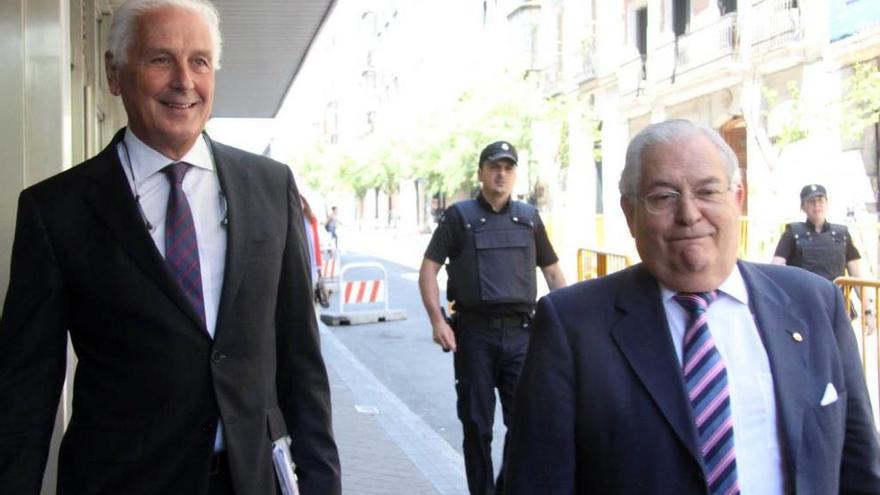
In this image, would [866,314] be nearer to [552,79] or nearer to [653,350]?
[653,350]

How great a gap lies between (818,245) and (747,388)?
317 inches

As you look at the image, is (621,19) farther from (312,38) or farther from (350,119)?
(350,119)

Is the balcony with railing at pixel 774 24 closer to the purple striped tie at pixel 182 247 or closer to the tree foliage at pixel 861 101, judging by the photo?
the tree foliage at pixel 861 101

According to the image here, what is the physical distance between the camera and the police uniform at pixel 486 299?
609cm

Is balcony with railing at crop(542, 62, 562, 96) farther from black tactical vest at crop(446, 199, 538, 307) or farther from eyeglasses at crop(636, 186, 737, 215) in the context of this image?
eyeglasses at crop(636, 186, 737, 215)

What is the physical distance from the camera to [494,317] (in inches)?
246

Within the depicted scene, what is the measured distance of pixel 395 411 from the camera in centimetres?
979

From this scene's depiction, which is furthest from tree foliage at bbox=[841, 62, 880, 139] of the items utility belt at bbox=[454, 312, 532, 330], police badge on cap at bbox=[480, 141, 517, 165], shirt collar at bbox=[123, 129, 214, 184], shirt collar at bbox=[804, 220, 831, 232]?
shirt collar at bbox=[123, 129, 214, 184]

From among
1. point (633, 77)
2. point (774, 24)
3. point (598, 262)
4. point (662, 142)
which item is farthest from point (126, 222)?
point (633, 77)

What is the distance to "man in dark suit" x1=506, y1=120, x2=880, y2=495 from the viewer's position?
2221 millimetres

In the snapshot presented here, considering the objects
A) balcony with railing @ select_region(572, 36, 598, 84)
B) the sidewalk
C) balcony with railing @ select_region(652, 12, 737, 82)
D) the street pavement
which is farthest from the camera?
balcony with railing @ select_region(572, 36, 598, 84)

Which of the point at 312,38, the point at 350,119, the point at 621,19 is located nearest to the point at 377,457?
the point at 312,38

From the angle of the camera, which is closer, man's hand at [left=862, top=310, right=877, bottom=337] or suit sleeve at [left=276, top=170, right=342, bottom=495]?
suit sleeve at [left=276, top=170, right=342, bottom=495]

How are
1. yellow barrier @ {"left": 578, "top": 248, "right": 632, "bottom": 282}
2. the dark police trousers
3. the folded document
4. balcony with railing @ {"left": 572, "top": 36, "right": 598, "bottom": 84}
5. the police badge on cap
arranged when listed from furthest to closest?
balcony with railing @ {"left": 572, "top": 36, "right": 598, "bottom": 84} < yellow barrier @ {"left": 578, "top": 248, "right": 632, "bottom": 282} < the police badge on cap < the dark police trousers < the folded document
